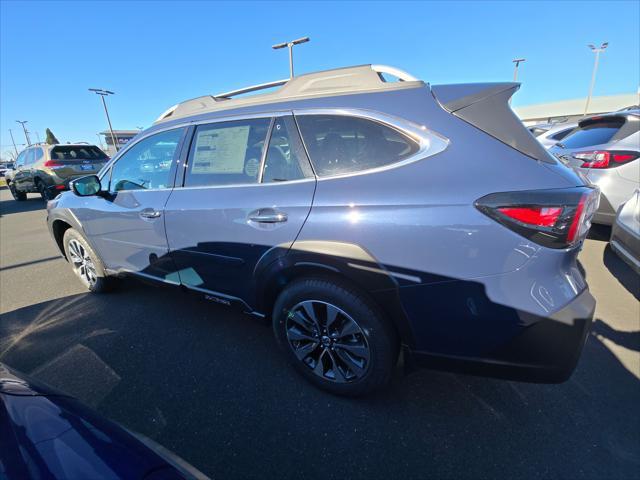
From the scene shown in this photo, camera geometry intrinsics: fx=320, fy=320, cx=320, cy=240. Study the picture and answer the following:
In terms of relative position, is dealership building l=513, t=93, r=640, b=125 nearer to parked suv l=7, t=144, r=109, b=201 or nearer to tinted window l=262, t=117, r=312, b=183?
parked suv l=7, t=144, r=109, b=201

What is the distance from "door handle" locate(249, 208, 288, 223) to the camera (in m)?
1.91

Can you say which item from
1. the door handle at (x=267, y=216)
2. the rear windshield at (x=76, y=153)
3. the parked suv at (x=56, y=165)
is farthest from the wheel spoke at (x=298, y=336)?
the rear windshield at (x=76, y=153)

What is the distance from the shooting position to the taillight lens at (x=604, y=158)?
3760 mm

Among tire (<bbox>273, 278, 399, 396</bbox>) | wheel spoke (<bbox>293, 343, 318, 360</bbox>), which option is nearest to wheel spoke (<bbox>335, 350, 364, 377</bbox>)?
tire (<bbox>273, 278, 399, 396</bbox>)

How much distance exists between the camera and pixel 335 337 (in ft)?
6.36

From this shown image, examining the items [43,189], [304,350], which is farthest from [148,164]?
[43,189]

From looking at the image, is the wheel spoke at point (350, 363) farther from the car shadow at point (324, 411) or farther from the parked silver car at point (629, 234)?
the parked silver car at point (629, 234)

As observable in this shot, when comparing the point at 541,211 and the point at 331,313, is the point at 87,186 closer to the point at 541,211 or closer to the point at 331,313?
the point at 331,313

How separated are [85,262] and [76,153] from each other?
8.87 meters

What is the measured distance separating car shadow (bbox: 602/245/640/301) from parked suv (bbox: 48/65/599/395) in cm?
250

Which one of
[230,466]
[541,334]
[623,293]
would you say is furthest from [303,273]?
[623,293]

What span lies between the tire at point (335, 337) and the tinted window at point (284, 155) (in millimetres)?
659

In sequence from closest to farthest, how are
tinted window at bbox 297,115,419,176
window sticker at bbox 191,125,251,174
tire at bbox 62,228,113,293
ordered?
1. tinted window at bbox 297,115,419,176
2. window sticker at bbox 191,125,251,174
3. tire at bbox 62,228,113,293

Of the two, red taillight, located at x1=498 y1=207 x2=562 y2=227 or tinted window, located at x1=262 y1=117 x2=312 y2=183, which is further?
tinted window, located at x1=262 y1=117 x2=312 y2=183
